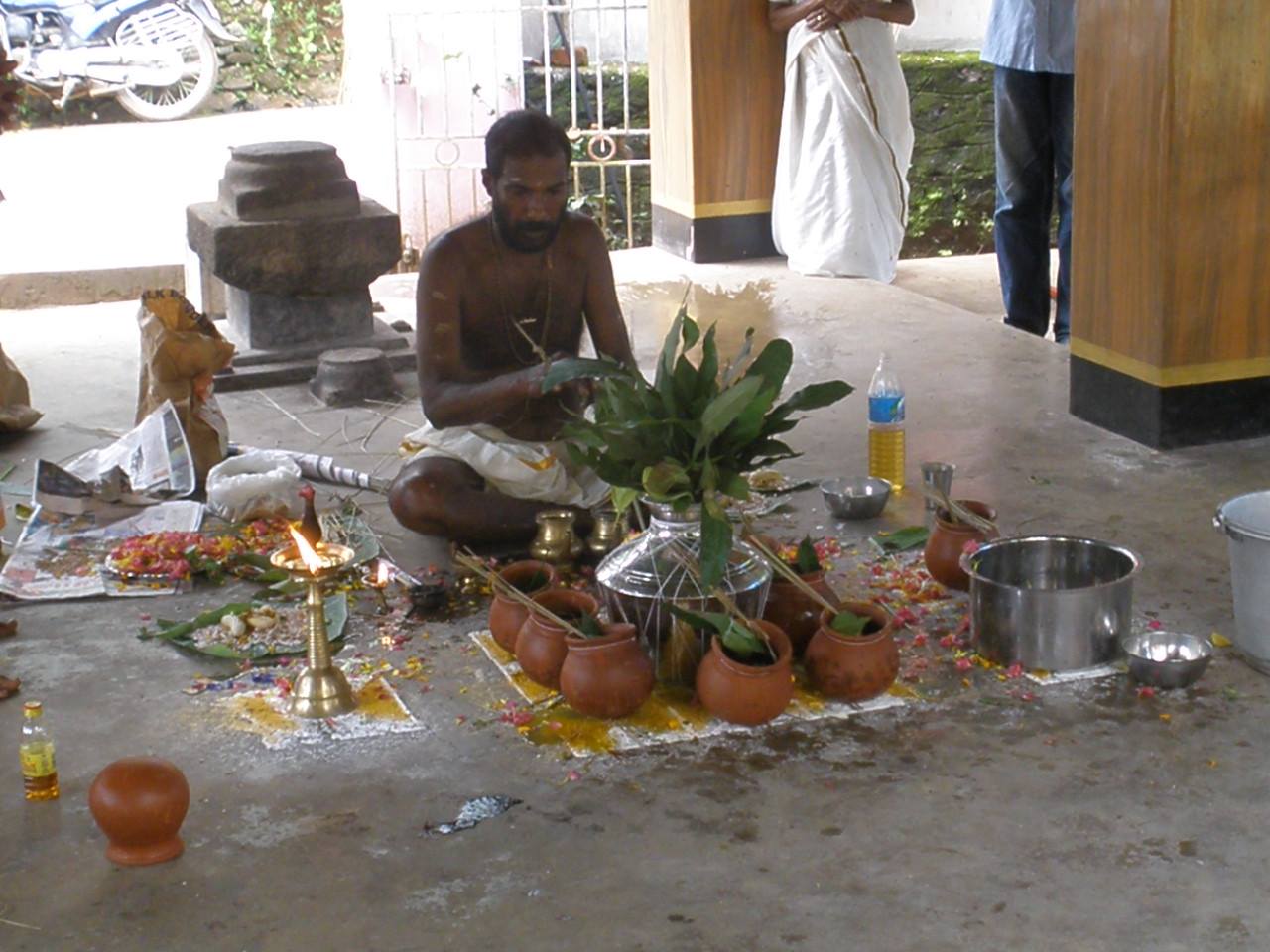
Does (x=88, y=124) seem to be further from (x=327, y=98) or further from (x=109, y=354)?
(x=109, y=354)

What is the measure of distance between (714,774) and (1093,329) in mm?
2934

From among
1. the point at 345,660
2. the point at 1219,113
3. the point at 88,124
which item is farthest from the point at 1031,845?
the point at 88,124

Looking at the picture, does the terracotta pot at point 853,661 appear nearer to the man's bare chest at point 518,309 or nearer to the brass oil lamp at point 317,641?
the brass oil lamp at point 317,641

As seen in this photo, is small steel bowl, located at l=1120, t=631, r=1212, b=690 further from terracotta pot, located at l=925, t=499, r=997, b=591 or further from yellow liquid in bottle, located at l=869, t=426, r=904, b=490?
yellow liquid in bottle, located at l=869, t=426, r=904, b=490

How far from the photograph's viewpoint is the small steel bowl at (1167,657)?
3.58 meters

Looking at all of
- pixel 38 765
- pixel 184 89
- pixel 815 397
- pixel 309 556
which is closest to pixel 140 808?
pixel 38 765

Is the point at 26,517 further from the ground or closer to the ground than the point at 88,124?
closer to the ground

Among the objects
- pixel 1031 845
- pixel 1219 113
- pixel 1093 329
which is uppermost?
pixel 1219 113

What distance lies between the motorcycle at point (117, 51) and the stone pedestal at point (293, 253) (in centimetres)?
946

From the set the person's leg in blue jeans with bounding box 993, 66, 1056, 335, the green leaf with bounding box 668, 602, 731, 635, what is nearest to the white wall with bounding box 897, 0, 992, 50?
the person's leg in blue jeans with bounding box 993, 66, 1056, 335

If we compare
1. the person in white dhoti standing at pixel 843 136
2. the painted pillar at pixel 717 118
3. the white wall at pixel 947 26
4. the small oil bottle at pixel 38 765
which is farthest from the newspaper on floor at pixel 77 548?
the white wall at pixel 947 26

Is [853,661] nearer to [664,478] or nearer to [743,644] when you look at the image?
[743,644]

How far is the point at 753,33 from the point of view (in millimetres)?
8547

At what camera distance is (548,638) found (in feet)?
11.7
